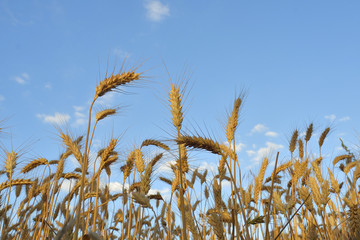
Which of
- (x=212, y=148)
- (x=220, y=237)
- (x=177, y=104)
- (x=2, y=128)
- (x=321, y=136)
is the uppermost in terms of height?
(x=321, y=136)

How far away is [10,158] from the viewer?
172 inches

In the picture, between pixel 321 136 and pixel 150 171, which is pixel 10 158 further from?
pixel 321 136

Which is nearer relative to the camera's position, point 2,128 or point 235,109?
point 235,109

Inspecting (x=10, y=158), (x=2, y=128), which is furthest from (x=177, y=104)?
(x=10, y=158)

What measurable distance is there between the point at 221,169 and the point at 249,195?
0.57 m

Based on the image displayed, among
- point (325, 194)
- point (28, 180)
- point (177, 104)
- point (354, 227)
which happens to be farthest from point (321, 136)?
point (28, 180)

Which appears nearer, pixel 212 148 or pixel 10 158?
pixel 212 148

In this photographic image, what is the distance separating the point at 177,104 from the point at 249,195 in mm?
1782

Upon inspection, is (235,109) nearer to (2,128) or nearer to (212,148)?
(212,148)

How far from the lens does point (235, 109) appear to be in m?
2.90

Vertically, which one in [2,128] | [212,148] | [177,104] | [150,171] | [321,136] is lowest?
[212,148]

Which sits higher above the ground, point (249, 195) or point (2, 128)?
Result: point (2, 128)

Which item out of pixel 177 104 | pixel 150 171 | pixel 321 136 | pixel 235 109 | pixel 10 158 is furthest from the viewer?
pixel 321 136

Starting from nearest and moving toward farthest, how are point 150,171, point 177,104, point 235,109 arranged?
point 177,104
point 235,109
point 150,171
